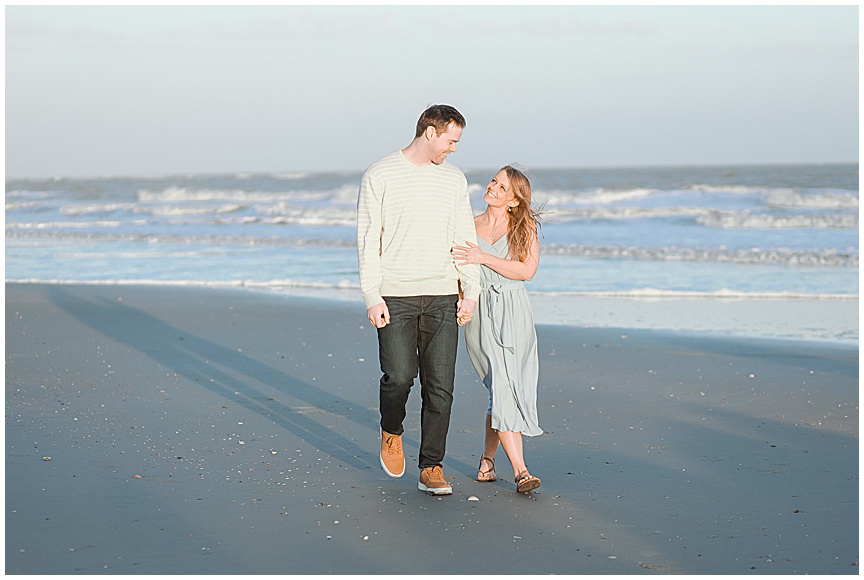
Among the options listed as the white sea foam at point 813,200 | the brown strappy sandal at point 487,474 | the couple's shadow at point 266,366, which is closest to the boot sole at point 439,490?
the brown strappy sandal at point 487,474

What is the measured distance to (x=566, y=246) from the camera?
680 inches

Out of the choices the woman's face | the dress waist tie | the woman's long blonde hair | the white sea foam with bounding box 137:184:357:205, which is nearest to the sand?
the dress waist tie

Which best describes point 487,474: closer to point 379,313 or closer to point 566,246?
point 379,313

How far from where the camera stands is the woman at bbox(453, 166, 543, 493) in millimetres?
4422

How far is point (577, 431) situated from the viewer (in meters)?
5.37

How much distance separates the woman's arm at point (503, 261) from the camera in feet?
14.2

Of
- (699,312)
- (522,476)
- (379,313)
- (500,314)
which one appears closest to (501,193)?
(500,314)

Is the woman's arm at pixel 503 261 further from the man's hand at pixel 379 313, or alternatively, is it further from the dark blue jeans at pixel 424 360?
the man's hand at pixel 379 313

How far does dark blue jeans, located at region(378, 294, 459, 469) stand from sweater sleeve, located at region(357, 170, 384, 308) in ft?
0.32

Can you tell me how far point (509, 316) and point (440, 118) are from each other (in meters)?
0.91

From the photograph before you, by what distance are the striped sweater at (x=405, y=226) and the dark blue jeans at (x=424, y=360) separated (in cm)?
6

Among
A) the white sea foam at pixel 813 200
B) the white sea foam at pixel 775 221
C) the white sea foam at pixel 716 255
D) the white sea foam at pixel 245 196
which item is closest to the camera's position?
the white sea foam at pixel 716 255

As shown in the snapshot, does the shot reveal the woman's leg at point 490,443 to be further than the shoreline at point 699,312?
No

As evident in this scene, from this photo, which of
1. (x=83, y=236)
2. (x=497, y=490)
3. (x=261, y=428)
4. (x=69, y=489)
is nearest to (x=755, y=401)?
(x=497, y=490)
